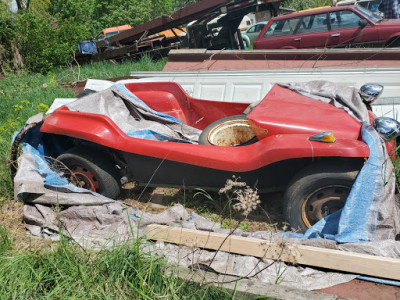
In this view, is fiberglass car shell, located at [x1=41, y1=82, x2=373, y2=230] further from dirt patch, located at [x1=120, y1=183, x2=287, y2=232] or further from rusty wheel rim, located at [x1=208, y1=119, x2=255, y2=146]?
rusty wheel rim, located at [x1=208, y1=119, x2=255, y2=146]

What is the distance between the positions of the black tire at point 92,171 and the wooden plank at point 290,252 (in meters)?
0.94

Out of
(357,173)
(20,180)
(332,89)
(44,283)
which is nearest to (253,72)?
(332,89)

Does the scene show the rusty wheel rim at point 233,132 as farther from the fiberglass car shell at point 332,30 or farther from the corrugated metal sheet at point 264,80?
the fiberglass car shell at point 332,30

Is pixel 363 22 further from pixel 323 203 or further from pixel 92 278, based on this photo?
pixel 92 278

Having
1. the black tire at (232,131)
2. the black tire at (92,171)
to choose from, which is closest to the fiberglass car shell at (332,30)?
the black tire at (232,131)

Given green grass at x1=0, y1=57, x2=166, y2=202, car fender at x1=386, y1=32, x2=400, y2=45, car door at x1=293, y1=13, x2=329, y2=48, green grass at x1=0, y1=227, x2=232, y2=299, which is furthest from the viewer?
car door at x1=293, y1=13, x2=329, y2=48

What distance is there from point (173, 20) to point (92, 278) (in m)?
8.76

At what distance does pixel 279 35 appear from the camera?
866 centimetres

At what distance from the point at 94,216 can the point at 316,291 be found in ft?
6.26

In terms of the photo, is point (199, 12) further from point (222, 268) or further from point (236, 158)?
point (222, 268)

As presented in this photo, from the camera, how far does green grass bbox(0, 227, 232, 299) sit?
2123 millimetres

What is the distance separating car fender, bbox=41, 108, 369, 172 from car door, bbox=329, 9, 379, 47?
587 cm

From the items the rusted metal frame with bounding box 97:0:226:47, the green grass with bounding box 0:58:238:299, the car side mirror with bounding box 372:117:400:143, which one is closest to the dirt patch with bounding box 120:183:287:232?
the green grass with bounding box 0:58:238:299

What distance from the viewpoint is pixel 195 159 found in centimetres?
308
